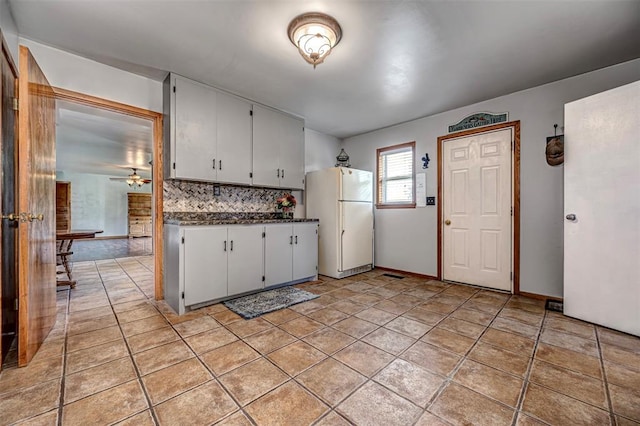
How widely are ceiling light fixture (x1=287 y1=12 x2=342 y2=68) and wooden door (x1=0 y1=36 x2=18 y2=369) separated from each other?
6.52ft

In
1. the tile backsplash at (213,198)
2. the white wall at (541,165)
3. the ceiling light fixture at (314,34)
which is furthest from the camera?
the tile backsplash at (213,198)

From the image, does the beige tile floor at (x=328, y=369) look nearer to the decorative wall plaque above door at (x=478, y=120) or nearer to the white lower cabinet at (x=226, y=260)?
the white lower cabinet at (x=226, y=260)

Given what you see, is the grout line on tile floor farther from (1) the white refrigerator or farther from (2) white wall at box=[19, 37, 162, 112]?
(2) white wall at box=[19, 37, 162, 112]

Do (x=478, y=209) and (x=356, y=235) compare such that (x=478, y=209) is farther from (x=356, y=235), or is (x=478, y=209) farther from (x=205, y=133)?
(x=205, y=133)

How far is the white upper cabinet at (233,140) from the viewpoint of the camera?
10.6 feet

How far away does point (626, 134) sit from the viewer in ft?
7.34

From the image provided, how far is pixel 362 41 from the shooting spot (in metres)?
2.26

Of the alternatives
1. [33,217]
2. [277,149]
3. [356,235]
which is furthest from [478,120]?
[33,217]

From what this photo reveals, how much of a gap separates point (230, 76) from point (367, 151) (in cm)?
277

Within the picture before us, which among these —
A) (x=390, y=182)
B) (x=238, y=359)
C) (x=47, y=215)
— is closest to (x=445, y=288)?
(x=390, y=182)

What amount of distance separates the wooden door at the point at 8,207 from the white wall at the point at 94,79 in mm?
591

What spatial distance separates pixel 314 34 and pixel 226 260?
2.33m

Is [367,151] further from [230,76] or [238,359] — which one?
[238,359]

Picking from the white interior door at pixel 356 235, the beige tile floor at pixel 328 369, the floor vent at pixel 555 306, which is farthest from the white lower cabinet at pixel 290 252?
the floor vent at pixel 555 306
